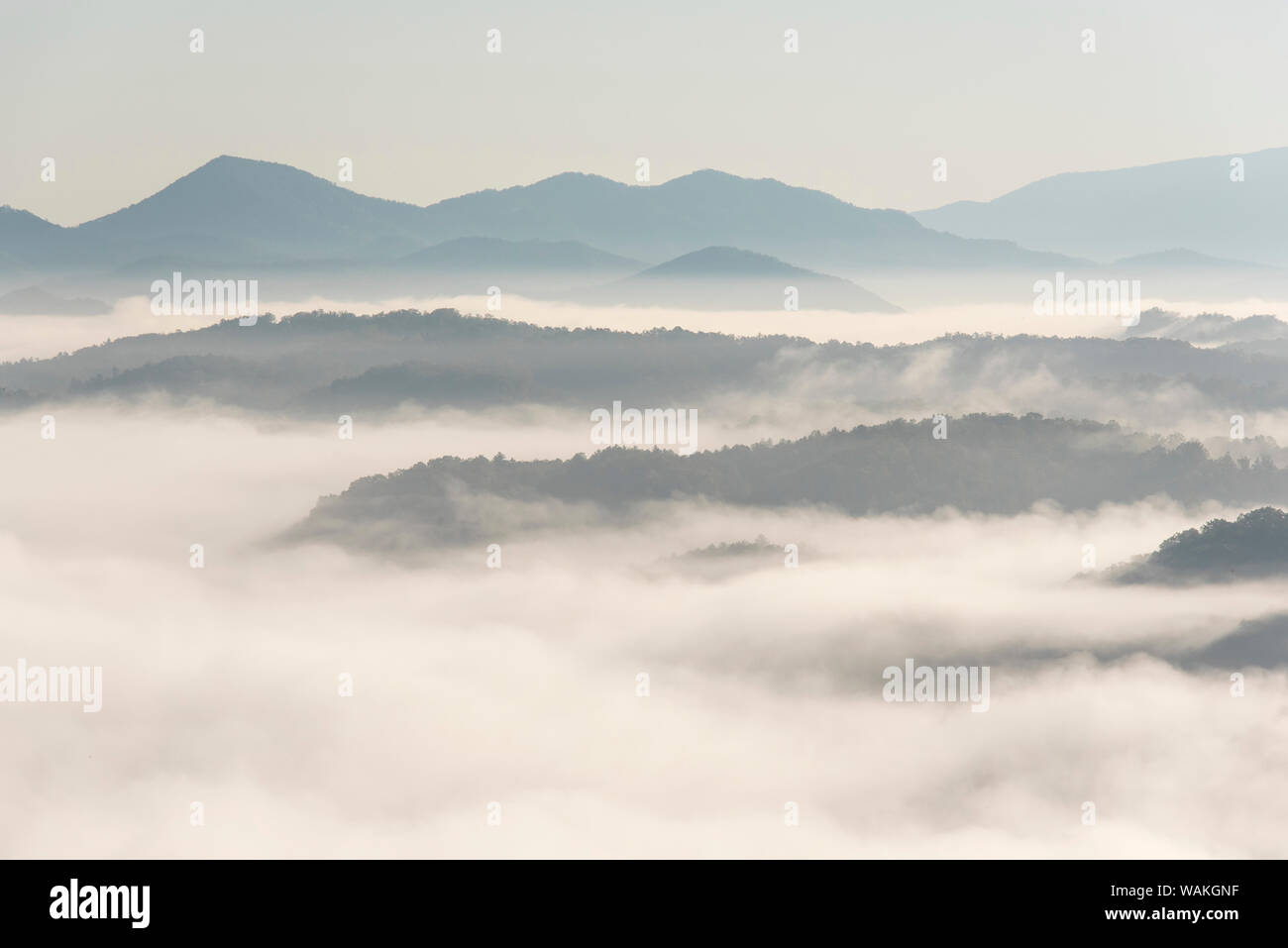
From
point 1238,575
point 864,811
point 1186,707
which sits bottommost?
point 864,811

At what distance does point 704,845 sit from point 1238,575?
102 metres

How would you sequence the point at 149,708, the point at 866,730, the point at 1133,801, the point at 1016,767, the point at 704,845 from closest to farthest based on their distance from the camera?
1. the point at 704,845
2. the point at 1133,801
3. the point at 1016,767
4. the point at 866,730
5. the point at 149,708

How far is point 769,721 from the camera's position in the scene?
185 meters

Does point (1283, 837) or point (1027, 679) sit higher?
point (1027, 679)

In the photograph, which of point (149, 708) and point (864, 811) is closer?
point (864, 811)

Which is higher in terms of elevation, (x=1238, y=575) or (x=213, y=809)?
(x=1238, y=575)

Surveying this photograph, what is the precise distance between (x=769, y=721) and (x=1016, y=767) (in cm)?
3754

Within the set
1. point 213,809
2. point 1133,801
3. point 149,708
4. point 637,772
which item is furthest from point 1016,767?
point 149,708

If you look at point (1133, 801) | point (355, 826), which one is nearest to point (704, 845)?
point (355, 826)

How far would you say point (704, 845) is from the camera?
429 feet

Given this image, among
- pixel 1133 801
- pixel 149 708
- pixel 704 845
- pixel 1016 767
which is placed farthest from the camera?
pixel 149 708

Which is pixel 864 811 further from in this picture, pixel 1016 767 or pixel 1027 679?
pixel 1027 679

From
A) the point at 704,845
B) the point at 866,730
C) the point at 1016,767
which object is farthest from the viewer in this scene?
the point at 866,730

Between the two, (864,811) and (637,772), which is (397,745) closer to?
(637,772)
